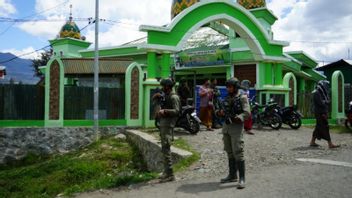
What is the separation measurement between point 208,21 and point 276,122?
4.55 meters

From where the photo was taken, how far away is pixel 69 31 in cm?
2759

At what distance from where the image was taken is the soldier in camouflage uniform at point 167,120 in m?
6.82

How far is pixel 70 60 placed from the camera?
20.3 meters

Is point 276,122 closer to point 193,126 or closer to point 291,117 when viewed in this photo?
point 291,117

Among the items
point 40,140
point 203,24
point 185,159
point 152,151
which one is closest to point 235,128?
point 185,159

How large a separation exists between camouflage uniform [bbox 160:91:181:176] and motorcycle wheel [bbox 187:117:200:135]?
4621mm

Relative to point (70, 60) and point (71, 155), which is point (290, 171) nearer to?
point (71, 155)

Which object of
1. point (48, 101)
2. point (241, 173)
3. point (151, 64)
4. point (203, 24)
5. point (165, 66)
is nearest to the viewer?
point (241, 173)

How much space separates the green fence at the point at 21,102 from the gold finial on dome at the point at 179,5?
11.5 meters

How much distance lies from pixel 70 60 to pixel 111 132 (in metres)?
8.57

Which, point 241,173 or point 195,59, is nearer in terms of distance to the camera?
point 241,173

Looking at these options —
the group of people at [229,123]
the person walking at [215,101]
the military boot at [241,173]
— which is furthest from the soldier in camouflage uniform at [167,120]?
the person walking at [215,101]

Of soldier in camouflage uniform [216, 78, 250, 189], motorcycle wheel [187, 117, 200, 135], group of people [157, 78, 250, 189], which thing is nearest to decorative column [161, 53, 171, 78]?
motorcycle wheel [187, 117, 200, 135]

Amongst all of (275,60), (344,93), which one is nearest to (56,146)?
(275,60)
